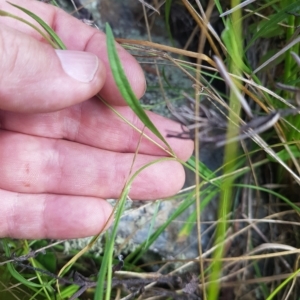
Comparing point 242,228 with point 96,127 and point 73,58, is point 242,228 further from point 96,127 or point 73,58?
point 73,58

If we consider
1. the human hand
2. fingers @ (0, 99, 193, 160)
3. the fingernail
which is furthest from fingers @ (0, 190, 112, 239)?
the fingernail

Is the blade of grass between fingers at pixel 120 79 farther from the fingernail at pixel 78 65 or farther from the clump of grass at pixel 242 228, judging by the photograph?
the clump of grass at pixel 242 228

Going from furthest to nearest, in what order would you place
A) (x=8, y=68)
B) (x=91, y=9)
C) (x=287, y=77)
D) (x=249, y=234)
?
(x=91, y=9), (x=249, y=234), (x=287, y=77), (x=8, y=68)

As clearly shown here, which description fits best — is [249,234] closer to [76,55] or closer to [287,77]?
[287,77]

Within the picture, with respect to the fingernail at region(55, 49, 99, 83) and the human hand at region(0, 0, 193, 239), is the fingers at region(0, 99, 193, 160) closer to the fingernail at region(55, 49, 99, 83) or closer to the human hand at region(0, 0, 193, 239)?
the human hand at region(0, 0, 193, 239)

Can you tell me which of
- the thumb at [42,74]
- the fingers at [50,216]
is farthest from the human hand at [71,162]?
the thumb at [42,74]

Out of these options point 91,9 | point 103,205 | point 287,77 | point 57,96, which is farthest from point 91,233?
point 91,9
